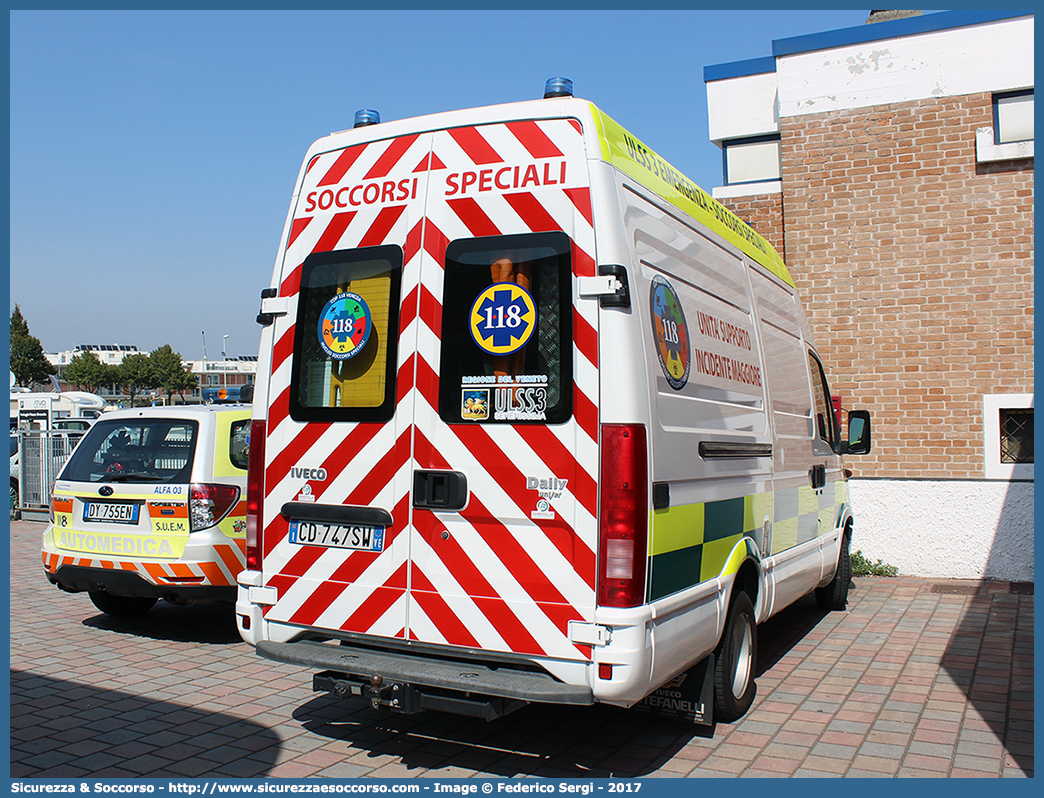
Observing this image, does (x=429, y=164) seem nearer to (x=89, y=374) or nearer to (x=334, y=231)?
(x=334, y=231)

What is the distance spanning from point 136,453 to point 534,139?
4355mm

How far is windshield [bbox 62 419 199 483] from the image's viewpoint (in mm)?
6734

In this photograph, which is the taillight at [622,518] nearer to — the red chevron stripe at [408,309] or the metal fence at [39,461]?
the red chevron stripe at [408,309]

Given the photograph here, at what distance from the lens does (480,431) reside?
411 cm

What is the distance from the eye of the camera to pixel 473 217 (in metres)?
4.22

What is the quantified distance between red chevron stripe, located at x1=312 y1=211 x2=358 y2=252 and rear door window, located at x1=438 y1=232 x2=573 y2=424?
2.11 ft

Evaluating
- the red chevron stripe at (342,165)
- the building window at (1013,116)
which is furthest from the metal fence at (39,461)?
the building window at (1013,116)

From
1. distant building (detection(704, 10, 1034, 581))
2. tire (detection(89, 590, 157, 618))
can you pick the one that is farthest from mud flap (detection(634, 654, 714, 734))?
distant building (detection(704, 10, 1034, 581))

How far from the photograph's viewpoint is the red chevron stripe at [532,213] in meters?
4.07

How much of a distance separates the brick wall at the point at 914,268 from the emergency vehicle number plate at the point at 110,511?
746cm

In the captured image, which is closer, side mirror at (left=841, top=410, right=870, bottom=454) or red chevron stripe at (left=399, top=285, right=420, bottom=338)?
red chevron stripe at (left=399, top=285, right=420, bottom=338)

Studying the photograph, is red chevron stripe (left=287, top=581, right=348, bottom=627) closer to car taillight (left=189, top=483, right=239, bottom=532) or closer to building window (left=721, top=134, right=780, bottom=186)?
car taillight (left=189, top=483, right=239, bottom=532)

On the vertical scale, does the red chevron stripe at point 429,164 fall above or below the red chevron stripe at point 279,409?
above

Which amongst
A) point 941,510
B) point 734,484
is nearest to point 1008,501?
point 941,510
